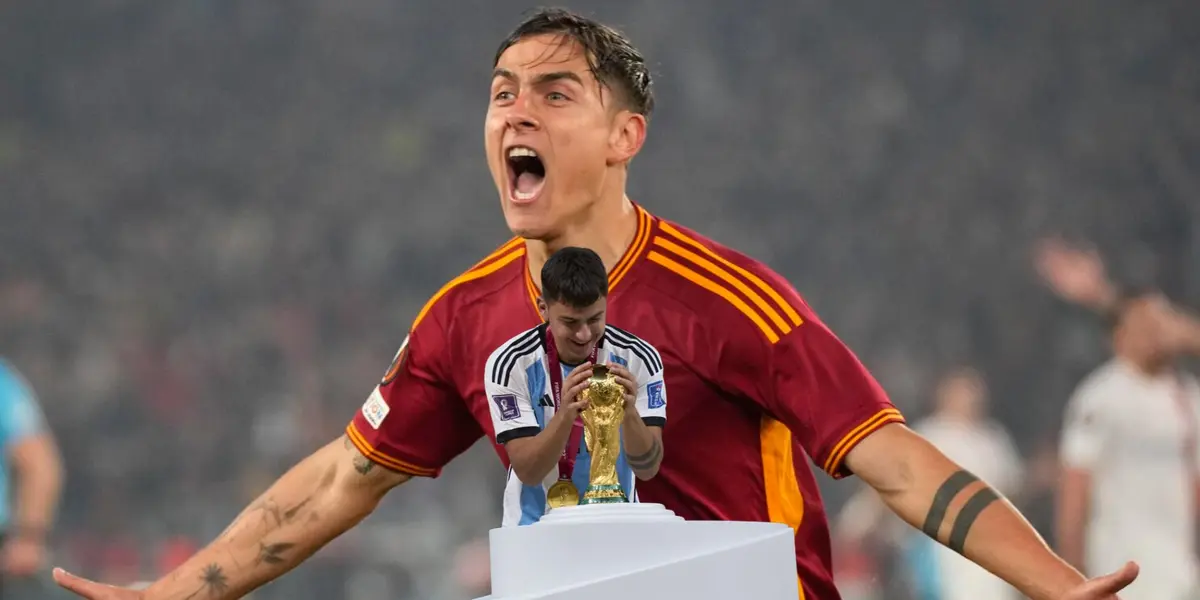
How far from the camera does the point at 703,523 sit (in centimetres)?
260

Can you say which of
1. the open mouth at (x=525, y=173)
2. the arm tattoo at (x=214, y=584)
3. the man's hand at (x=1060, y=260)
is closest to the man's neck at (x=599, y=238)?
the open mouth at (x=525, y=173)

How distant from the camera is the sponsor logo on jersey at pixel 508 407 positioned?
279 centimetres

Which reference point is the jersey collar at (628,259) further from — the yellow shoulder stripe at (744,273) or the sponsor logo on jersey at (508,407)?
the sponsor logo on jersey at (508,407)

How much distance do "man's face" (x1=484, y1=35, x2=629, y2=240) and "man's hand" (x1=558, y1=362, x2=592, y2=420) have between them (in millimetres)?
485

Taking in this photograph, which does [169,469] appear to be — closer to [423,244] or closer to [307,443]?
[307,443]

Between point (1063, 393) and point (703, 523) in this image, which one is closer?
Result: point (703, 523)

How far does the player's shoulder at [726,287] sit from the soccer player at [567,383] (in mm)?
380

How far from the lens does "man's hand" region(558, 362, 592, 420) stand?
2582 mm

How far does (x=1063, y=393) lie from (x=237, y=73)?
7222mm

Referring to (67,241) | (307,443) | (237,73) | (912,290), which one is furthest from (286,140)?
(912,290)

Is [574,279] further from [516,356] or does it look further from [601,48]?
[601,48]

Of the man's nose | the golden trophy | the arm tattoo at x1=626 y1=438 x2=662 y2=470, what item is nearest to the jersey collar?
the man's nose

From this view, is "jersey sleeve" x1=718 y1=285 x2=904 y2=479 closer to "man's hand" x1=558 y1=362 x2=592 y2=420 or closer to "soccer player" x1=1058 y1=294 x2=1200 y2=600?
"man's hand" x1=558 y1=362 x2=592 y2=420

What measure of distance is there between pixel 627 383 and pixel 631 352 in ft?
0.45
